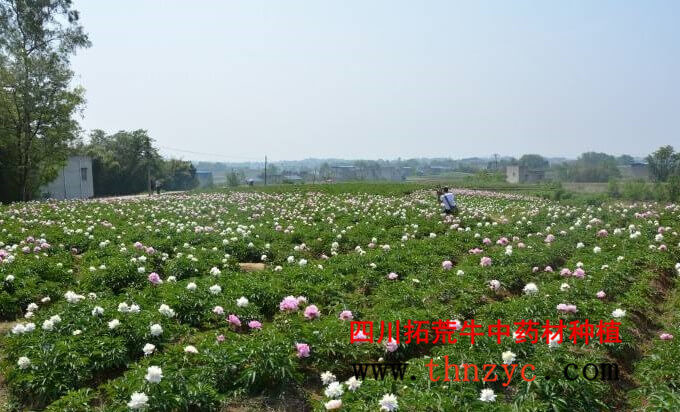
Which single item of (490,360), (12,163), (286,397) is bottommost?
(286,397)

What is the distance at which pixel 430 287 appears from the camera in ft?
24.2

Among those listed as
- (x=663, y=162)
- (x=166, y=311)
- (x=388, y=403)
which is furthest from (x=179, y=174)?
(x=388, y=403)

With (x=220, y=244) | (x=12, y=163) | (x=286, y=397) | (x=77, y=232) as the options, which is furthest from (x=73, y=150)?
(x=286, y=397)

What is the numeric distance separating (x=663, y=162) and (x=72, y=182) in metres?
67.8

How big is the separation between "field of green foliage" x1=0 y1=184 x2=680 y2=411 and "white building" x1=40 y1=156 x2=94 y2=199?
3234 centimetres

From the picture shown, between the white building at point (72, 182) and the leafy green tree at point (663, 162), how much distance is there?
64.5 metres

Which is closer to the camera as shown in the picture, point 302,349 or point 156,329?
point 302,349

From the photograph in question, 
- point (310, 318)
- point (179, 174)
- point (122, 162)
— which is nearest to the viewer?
point (310, 318)

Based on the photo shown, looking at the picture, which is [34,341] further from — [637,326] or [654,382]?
[637,326]

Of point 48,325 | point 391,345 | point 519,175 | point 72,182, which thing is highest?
point 519,175

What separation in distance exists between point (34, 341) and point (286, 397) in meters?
2.75

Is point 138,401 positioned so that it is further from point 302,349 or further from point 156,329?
point 302,349

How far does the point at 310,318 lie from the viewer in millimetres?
5688

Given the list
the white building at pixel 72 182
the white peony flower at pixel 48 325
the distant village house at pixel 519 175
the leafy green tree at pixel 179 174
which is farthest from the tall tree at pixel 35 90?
the distant village house at pixel 519 175
